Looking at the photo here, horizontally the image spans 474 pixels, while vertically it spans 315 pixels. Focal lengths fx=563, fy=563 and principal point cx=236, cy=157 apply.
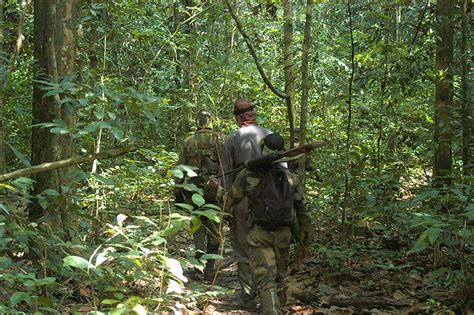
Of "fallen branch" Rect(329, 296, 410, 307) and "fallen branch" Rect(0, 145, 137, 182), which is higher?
"fallen branch" Rect(0, 145, 137, 182)

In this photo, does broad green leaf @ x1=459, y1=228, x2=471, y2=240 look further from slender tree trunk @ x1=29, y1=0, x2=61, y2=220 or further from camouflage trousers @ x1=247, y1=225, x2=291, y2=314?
slender tree trunk @ x1=29, y1=0, x2=61, y2=220

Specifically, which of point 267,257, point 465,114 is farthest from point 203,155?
point 465,114

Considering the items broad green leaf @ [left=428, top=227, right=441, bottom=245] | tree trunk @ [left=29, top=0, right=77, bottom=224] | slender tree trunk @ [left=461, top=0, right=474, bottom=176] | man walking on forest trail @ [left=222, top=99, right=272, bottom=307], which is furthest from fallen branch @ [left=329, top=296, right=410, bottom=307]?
tree trunk @ [left=29, top=0, right=77, bottom=224]

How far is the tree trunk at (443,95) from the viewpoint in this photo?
7.89m

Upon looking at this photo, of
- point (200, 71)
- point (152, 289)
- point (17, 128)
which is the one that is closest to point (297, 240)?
point (152, 289)

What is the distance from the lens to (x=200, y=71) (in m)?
14.8

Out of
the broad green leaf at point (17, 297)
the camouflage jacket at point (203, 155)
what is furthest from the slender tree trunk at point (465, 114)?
the broad green leaf at point (17, 297)

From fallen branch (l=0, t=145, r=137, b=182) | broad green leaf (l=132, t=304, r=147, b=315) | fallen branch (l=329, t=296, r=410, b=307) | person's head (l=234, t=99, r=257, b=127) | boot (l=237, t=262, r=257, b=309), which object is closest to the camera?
broad green leaf (l=132, t=304, r=147, b=315)

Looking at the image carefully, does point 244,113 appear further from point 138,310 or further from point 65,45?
point 138,310

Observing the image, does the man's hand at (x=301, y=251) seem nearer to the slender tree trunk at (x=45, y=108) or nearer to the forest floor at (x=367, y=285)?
the forest floor at (x=367, y=285)

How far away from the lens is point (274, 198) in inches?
220

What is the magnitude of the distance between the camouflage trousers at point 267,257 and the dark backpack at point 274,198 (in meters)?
0.22

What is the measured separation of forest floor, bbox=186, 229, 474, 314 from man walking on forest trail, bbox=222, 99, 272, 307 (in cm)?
35

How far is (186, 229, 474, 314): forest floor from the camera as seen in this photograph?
19.1ft
